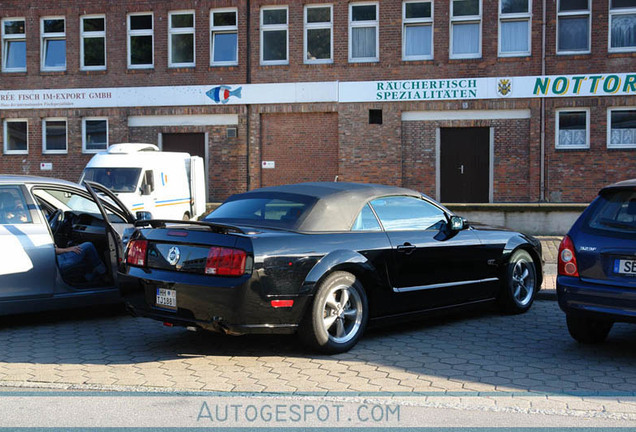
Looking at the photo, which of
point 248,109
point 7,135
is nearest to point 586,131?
point 248,109

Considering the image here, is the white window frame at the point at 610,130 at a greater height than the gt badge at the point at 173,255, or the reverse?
the white window frame at the point at 610,130

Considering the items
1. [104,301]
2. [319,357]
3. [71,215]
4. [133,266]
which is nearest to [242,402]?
[319,357]

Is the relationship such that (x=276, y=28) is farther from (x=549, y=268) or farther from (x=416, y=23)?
(x=549, y=268)

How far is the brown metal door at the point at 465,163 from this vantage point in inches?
990

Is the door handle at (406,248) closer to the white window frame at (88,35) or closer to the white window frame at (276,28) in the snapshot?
the white window frame at (276,28)

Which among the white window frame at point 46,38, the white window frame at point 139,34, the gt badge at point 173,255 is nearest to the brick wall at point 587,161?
the white window frame at point 139,34

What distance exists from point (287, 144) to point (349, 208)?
19266mm

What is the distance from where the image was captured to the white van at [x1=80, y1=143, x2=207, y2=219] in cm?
1908

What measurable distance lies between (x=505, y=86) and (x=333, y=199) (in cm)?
1894

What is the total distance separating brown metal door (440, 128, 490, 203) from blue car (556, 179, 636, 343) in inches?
737

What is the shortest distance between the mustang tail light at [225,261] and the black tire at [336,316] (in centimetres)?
71

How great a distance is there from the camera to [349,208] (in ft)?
23.0

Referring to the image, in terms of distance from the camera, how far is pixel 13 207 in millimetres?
7723

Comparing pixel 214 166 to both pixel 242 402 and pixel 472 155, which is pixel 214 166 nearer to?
pixel 472 155
